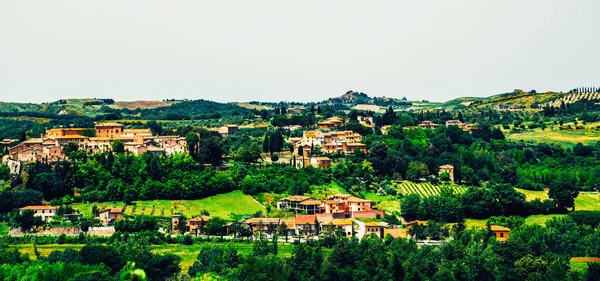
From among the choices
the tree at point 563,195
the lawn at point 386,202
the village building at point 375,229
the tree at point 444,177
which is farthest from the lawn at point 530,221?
the tree at point 444,177

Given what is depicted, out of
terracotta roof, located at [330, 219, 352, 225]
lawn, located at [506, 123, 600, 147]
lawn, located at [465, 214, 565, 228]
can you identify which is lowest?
lawn, located at [465, 214, 565, 228]

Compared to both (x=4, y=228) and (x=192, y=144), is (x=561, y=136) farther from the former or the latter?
(x=4, y=228)

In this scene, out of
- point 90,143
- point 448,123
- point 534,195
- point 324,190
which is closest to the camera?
point 324,190

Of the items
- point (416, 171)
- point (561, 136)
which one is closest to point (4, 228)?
point (416, 171)

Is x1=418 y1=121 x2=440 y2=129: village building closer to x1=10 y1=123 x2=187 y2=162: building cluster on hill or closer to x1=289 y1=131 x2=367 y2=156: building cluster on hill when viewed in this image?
x1=289 y1=131 x2=367 y2=156: building cluster on hill

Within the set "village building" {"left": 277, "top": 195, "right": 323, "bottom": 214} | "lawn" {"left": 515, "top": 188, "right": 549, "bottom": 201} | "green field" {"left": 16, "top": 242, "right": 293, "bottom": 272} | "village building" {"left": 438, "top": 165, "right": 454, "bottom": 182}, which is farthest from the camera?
"village building" {"left": 438, "top": 165, "right": 454, "bottom": 182}

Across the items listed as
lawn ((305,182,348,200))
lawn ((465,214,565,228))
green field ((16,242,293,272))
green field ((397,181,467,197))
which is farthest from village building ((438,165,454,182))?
green field ((16,242,293,272))
